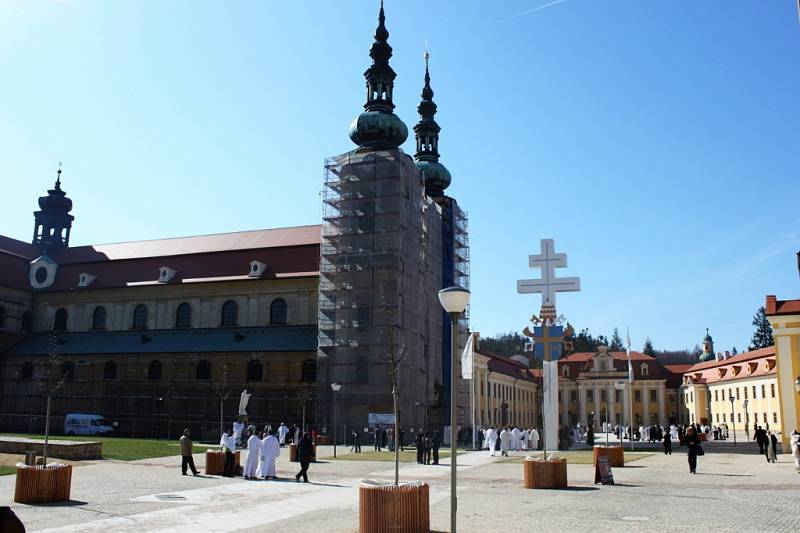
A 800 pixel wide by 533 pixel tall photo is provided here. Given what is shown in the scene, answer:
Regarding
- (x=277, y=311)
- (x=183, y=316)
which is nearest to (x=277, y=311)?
(x=277, y=311)

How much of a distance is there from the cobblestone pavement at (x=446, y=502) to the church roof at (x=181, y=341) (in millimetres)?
27973

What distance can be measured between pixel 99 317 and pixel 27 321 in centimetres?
847

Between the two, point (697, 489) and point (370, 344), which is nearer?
point (697, 489)

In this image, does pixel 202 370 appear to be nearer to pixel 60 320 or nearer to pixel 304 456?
pixel 60 320

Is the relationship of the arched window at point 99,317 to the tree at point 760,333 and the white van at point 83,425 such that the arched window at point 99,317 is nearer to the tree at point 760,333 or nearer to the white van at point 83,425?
the white van at point 83,425

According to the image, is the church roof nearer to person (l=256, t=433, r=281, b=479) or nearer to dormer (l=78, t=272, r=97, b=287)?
dormer (l=78, t=272, r=97, b=287)

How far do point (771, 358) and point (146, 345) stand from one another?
200ft

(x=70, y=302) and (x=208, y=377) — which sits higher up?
(x=70, y=302)

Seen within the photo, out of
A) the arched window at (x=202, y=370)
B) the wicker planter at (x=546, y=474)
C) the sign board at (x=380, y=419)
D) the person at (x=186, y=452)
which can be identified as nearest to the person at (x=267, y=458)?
the person at (x=186, y=452)

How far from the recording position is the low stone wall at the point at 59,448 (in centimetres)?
2880

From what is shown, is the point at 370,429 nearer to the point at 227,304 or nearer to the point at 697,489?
the point at 227,304

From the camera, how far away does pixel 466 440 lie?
57.1 m

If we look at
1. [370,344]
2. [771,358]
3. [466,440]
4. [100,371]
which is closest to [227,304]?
[100,371]

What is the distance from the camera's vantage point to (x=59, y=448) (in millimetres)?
28828
